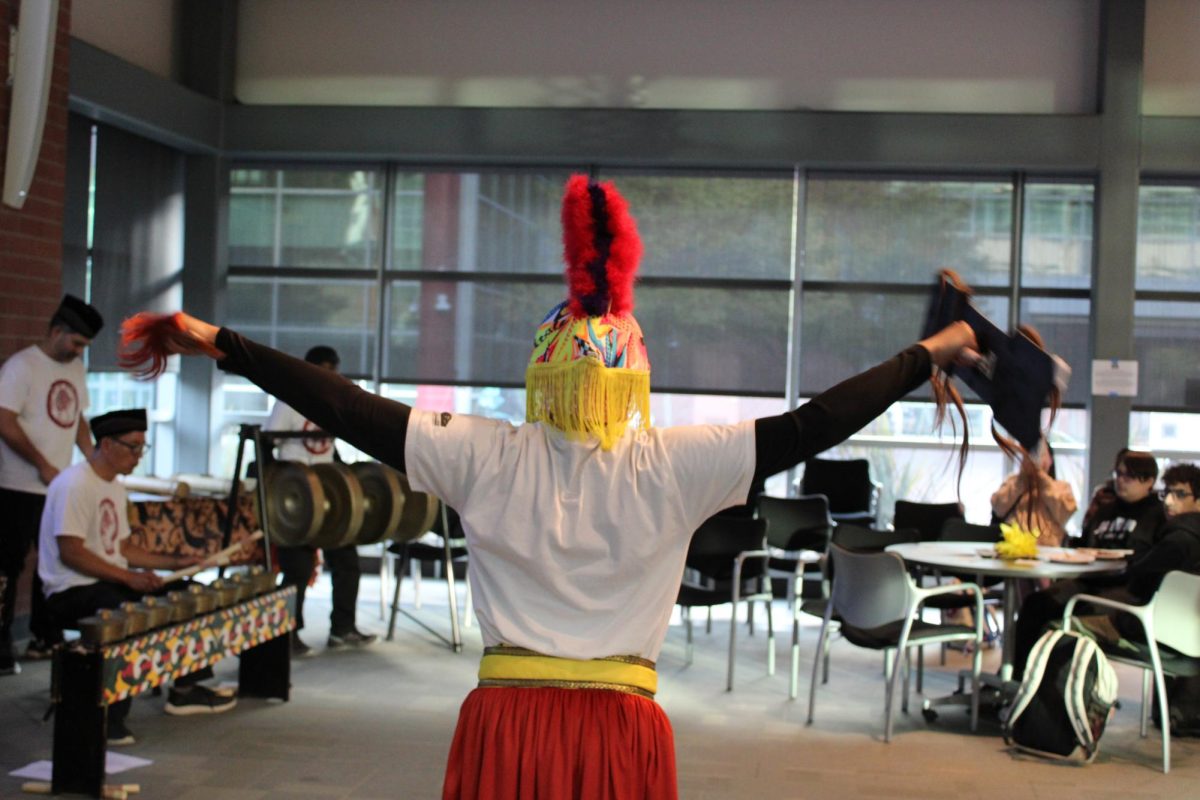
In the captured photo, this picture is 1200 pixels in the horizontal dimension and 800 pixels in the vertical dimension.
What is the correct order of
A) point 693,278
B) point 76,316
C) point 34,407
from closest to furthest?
point 76,316 → point 34,407 → point 693,278

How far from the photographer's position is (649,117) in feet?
31.4

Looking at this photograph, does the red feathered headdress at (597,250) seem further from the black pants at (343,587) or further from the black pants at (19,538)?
the black pants at (343,587)

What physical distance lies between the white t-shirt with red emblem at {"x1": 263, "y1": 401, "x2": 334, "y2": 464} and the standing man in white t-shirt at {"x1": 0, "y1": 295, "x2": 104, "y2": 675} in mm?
1056

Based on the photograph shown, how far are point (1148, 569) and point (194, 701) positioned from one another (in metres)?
3.96

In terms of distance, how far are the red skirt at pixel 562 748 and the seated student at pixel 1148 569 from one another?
401 cm

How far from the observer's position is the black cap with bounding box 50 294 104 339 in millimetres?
6090

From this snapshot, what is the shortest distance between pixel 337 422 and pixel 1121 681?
19.7ft

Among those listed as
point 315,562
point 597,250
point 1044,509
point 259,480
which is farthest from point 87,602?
point 1044,509

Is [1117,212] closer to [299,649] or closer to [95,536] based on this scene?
[299,649]

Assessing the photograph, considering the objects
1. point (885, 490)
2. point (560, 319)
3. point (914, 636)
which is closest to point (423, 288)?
point (885, 490)

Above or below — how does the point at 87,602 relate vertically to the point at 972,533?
below

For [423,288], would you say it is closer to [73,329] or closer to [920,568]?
[73,329]

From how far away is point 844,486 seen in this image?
9.02 m

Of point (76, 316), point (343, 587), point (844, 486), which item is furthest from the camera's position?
point (844, 486)
